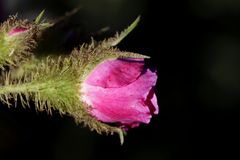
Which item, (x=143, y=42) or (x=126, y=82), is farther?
(x=143, y=42)

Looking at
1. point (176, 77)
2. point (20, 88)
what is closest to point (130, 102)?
point (20, 88)

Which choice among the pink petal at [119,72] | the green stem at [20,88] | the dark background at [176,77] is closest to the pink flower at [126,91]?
the pink petal at [119,72]

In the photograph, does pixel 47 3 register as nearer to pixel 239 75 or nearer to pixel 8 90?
pixel 239 75

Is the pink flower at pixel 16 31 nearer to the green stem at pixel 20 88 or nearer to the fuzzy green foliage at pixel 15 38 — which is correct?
the fuzzy green foliage at pixel 15 38

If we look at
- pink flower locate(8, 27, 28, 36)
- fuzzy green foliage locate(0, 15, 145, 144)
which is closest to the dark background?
fuzzy green foliage locate(0, 15, 145, 144)

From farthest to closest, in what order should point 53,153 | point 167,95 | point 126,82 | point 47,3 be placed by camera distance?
point 47,3
point 167,95
point 53,153
point 126,82

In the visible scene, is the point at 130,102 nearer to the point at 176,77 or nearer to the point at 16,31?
the point at 16,31

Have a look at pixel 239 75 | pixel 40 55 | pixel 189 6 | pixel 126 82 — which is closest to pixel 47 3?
pixel 189 6
